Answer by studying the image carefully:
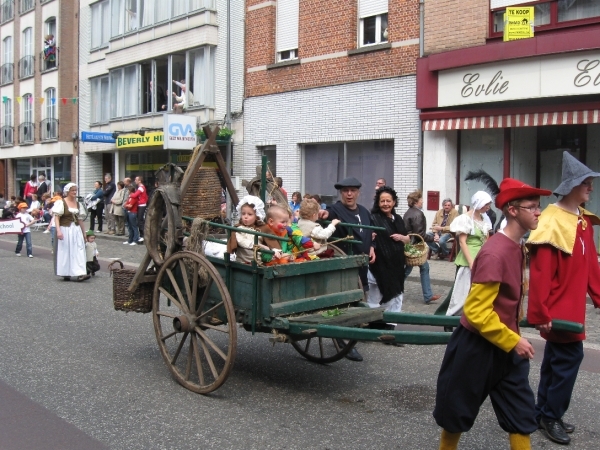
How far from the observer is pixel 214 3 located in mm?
21234

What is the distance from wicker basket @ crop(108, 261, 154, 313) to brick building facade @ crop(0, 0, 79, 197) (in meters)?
24.9

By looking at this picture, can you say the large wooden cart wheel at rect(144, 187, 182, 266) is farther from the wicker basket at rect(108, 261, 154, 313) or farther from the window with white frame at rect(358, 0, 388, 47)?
the window with white frame at rect(358, 0, 388, 47)

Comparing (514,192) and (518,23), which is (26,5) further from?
(514,192)

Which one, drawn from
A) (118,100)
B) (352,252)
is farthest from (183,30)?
(352,252)

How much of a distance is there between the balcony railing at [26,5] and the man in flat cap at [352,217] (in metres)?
32.0

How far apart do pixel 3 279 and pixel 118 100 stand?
15.3m

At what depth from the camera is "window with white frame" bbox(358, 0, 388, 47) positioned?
16.4 m

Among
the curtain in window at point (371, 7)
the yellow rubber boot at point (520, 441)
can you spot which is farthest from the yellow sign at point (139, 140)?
the yellow rubber boot at point (520, 441)

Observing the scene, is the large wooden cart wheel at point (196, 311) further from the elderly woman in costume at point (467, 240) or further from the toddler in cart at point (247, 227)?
the elderly woman in costume at point (467, 240)

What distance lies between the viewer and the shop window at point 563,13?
507 inches

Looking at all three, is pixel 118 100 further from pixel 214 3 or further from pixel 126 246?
pixel 126 246

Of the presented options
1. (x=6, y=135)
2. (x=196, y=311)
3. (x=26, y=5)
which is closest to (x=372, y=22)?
(x=196, y=311)

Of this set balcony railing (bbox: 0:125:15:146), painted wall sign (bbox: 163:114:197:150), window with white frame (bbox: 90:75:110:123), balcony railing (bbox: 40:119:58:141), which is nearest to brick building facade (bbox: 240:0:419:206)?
painted wall sign (bbox: 163:114:197:150)

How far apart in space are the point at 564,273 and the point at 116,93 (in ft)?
80.3
